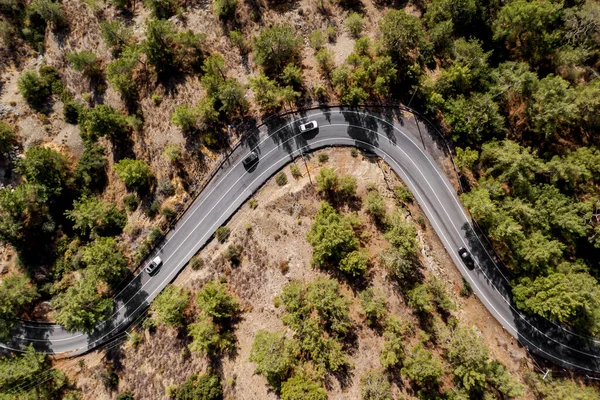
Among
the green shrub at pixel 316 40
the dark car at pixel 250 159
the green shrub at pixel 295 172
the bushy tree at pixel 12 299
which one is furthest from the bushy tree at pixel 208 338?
the green shrub at pixel 316 40

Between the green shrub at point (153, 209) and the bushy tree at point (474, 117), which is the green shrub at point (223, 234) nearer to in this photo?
the green shrub at point (153, 209)

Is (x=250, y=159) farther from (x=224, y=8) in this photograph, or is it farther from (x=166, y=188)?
(x=224, y=8)

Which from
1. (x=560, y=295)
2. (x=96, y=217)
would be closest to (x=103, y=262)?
(x=96, y=217)

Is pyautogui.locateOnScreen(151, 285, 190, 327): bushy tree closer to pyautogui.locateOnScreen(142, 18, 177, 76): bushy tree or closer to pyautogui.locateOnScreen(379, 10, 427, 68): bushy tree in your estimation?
pyautogui.locateOnScreen(142, 18, 177, 76): bushy tree

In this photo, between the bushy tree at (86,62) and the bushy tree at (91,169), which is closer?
the bushy tree at (86,62)

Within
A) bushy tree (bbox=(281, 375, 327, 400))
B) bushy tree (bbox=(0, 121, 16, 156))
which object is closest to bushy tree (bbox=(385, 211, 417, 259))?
bushy tree (bbox=(281, 375, 327, 400))

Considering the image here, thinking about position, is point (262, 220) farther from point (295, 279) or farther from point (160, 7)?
point (160, 7)
